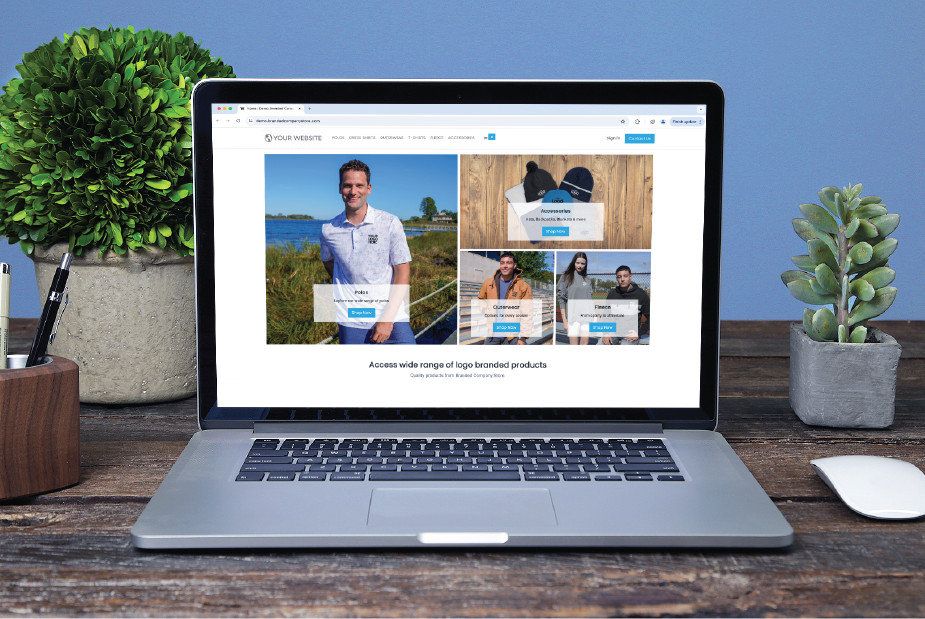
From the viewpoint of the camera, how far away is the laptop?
688 millimetres

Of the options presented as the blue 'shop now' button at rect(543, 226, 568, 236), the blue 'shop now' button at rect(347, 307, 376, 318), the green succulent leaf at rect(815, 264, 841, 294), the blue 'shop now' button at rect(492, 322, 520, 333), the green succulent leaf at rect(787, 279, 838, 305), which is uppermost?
the blue 'shop now' button at rect(543, 226, 568, 236)

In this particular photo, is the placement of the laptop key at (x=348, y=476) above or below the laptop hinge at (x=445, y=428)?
below

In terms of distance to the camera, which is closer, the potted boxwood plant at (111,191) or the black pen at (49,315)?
the black pen at (49,315)

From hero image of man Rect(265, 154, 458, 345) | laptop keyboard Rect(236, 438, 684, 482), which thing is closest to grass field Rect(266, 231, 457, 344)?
hero image of man Rect(265, 154, 458, 345)

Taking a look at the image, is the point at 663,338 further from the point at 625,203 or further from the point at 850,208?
the point at 850,208

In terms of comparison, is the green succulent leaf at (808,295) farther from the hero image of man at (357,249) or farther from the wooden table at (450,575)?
the hero image of man at (357,249)

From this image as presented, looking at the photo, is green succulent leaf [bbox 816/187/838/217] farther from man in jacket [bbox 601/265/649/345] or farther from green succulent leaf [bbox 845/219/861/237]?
man in jacket [bbox 601/265/649/345]

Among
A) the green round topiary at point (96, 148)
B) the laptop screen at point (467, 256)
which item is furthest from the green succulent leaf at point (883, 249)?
the green round topiary at point (96, 148)

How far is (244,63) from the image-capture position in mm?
1573

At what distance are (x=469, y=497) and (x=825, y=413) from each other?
44 centimetres

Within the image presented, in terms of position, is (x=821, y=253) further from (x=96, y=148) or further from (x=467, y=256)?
(x=96, y=148)

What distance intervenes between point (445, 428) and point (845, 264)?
0.45m

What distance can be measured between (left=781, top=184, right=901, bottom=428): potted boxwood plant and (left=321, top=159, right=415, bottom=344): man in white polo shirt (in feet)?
1.38

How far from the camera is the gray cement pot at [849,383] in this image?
2.48ft
